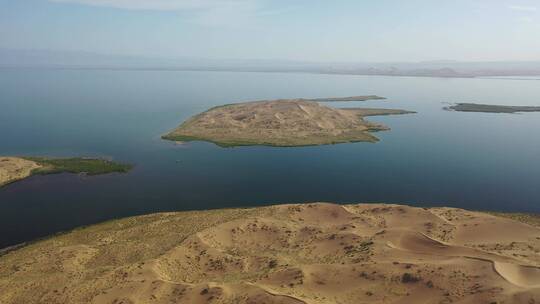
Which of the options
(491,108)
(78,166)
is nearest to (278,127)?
(78,166)

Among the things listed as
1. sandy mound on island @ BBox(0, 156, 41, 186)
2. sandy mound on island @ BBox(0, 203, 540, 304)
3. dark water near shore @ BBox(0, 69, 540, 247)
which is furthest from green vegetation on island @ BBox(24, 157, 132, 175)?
sandy mound on island @ BBox(0, 203, 540, 304)

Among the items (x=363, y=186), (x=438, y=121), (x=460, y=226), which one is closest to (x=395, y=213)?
(x=460, y=226)

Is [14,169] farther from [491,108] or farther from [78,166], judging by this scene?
[491,108]

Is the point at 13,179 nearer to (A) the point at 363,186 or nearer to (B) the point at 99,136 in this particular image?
(B) the point at 99,136

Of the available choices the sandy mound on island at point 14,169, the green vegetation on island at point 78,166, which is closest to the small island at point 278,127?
the green vegetation on island at point 78,166

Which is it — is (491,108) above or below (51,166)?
above
